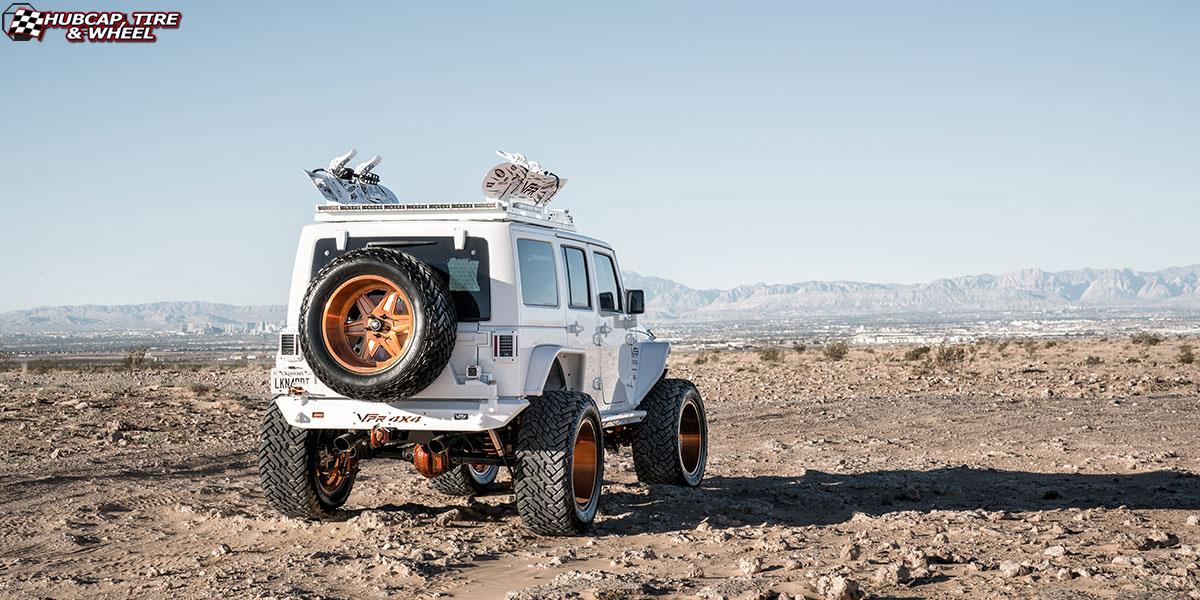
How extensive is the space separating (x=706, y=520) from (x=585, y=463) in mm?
1076

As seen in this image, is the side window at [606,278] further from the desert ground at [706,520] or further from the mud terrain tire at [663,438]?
the desert ground at [706,520]

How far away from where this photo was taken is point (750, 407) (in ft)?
71.9

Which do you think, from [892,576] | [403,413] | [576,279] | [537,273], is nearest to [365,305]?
[403,413]

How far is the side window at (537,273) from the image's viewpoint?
356 inches

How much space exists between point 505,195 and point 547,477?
249 centimetres

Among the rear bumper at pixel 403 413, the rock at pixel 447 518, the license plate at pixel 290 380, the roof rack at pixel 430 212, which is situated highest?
the roof rack at pixel 430 212

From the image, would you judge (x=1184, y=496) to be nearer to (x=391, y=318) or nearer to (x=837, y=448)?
(x=837, y=448)

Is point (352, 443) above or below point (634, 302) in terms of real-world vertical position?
below

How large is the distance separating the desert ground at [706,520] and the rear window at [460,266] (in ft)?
5.51

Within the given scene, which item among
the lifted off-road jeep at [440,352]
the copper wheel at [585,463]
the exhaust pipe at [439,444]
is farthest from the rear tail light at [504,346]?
the copper wheel at [585,463]

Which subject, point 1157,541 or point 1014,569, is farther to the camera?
point 1157,541

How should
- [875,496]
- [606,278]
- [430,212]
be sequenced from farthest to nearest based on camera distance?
[875,496]
[606,278]
[430,212]

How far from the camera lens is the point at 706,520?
9.16 m

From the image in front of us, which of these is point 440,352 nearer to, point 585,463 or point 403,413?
point 403,413
